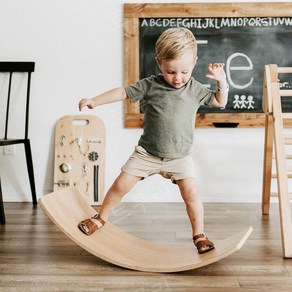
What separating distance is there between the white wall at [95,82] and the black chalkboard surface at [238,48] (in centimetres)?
19

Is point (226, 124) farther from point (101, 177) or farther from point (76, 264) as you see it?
point (76, 264)

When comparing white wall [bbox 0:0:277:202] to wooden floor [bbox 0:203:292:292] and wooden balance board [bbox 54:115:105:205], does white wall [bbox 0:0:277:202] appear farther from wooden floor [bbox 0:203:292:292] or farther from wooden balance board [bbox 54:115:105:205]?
wooden floor [bbox 0:203:292:292]

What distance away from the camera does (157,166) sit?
2221 mm

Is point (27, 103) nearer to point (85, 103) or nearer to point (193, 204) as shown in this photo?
point (85, 103)

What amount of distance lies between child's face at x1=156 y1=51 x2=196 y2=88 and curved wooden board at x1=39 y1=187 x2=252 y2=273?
65 cm

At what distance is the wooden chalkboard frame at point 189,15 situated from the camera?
12.0 ft

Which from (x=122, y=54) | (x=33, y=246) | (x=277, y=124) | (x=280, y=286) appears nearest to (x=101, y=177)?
(x=122, y=54)

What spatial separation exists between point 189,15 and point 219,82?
1.71 m

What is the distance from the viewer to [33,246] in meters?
2.37

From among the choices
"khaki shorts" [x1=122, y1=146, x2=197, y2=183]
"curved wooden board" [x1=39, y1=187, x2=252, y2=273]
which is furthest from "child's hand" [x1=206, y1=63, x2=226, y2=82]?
"curved wooden board" [x1=39, y1=187, x2=252, y2=273]

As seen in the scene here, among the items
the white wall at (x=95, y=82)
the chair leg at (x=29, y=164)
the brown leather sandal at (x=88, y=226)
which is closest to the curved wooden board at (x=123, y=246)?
the brown leather sandal at (x=88, y=226)

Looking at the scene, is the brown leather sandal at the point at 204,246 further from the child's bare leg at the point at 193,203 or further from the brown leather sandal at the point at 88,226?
the brown leather sandal at the point at 88,226

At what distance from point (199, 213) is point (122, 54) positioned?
1871mm

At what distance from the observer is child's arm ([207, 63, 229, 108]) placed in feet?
6.79
